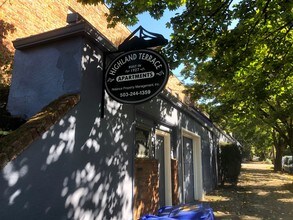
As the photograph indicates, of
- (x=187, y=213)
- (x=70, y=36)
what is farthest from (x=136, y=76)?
(x=187, y=213)

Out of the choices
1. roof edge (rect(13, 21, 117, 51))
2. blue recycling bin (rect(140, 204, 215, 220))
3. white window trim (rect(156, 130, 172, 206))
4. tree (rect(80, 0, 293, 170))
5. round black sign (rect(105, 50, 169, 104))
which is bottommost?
blue recycling bin (rect(140, 204, 215, 220))

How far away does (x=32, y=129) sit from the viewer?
380 centimetres

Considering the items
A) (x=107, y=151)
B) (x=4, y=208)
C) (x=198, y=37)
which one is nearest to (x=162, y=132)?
(x=198, y=37)

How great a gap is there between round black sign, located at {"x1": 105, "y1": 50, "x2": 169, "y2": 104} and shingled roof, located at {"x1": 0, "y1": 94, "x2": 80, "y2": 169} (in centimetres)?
67

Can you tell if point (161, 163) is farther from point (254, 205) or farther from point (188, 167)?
point (254, 205)

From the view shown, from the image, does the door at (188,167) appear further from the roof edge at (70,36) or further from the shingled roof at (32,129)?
the shingled roof at (32,129)

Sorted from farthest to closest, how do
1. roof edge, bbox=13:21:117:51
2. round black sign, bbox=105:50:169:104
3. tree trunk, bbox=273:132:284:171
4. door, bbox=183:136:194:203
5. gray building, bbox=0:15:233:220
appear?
tree trunk, bbox=273:132:284:171 < door, bbox=183:136:194:203 < roof edge, bbox=13:21:117:51 < round black sign, bbox=105:50:169:104 < gray building, bbox=0:15:233:220

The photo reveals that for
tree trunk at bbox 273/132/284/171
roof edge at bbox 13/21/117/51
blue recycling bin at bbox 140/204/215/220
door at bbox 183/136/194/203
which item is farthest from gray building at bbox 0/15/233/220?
tree trunk at bbox 273/132/284/171

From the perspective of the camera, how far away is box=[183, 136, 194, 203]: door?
11.8m

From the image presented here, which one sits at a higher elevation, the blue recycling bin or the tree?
the tree

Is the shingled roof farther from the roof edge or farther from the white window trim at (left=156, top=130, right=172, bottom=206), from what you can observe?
Answer: the white window trim at (left=156, top=130, right=172, bottom=206)

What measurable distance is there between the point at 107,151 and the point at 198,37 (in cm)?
388

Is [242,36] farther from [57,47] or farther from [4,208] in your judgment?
[4,208]

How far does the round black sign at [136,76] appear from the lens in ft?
15.1
